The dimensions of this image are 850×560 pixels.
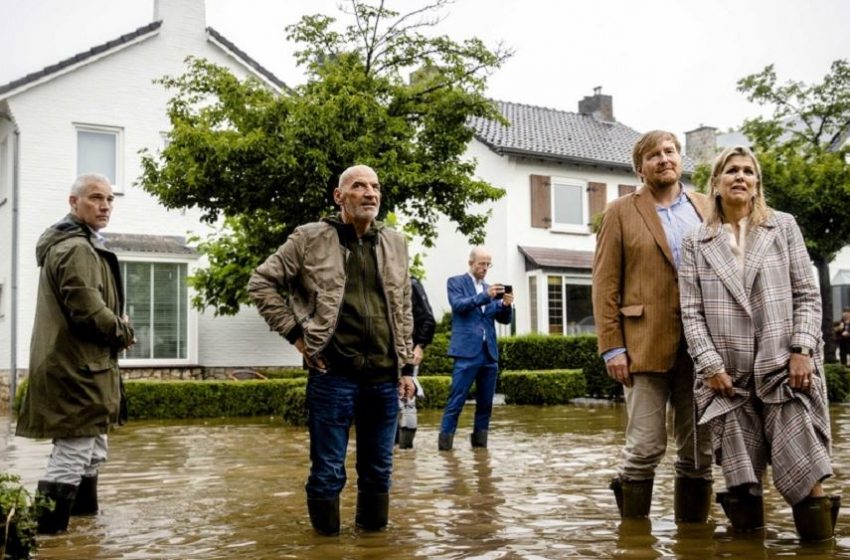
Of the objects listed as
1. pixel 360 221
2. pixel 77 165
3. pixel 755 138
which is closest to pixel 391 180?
pixel 360 221

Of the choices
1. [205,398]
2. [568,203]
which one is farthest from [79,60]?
[568,203]

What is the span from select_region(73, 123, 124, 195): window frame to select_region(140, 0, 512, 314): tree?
678 cm

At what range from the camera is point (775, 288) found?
465cm

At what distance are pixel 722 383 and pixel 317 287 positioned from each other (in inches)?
78.7

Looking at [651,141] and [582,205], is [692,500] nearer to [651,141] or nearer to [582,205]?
[651,141]

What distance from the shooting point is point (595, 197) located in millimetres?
28250

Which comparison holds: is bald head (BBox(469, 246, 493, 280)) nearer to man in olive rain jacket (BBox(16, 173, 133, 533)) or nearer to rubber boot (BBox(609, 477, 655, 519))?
rubber boot (BBox(609, 477, 655, 519))

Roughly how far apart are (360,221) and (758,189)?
2.00m

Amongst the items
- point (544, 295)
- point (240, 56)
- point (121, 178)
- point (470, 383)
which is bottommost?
point (470, 383)

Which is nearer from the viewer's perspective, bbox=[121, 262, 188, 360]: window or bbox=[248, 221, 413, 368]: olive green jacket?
bbox=[248, 221, 413, 368]: olive green jacket

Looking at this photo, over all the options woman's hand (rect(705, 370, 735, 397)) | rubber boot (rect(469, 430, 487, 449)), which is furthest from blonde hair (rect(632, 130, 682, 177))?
rubber boot (rect(469, 430, 487, 449))

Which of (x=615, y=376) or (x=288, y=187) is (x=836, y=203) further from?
(x=615, y=376)

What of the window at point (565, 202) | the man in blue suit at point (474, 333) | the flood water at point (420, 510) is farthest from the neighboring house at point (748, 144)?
the man in blue suit at point (474, 333)

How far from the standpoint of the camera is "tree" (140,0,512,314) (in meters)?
13.6
